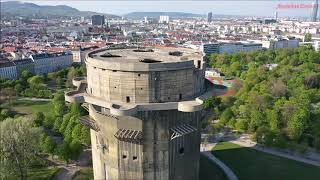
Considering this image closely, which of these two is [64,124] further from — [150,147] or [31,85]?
[31,85]

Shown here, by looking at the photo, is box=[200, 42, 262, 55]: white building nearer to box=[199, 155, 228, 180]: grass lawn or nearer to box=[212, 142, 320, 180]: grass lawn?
box=[212, 142, 320, 180]: grass lawn

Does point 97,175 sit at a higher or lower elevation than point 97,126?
lower

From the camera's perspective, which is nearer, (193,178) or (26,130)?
(193,178)

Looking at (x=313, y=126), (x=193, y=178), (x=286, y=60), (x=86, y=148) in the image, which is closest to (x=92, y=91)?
(x=193, y=178)

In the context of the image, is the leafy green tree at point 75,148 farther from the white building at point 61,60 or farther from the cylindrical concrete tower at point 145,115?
the white building at point 61,60

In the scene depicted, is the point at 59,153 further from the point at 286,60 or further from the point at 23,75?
the point at 286,60

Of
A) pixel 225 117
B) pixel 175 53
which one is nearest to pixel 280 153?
pixel 225 117

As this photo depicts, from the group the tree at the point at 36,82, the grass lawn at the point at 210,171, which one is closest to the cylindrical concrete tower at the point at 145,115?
the grass lawn at the point at 210,171

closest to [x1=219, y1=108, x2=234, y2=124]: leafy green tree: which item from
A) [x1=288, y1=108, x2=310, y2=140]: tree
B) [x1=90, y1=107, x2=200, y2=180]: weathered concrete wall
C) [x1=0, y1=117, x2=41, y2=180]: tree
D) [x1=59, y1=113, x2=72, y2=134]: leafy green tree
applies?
[x1=288, y1=108, x2=310, y2=140]: tree
